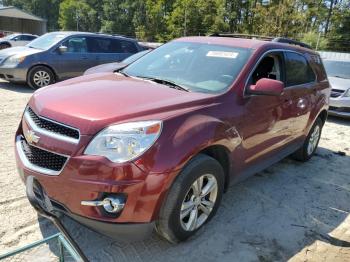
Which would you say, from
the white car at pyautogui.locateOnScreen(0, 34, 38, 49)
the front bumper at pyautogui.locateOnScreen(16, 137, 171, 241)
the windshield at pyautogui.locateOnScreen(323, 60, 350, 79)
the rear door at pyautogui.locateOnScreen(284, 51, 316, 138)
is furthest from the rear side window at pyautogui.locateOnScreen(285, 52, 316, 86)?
the white car at pyautogui.locateOnScreen(0, 34, 38, 49)

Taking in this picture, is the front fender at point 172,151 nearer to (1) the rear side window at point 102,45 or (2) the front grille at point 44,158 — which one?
(2) the front grille at point 44,158

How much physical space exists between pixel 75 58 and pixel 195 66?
6905mm

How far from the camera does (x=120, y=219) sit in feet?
8.99

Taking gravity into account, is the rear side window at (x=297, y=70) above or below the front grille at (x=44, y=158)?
above

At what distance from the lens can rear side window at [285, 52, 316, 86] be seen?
4.77m

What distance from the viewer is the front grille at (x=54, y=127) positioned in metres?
2.78

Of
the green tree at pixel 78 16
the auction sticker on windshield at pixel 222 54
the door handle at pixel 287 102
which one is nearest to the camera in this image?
the auction sticker on windshield at pixel 222 54

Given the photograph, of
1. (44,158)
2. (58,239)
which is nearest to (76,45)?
(44,158)

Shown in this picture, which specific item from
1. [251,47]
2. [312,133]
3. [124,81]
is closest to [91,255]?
[124,81]

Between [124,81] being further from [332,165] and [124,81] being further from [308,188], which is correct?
[332,165]

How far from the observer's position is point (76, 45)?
33.8 ft

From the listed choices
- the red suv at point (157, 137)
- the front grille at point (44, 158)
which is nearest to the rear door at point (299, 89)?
the red suv at point (157, 137)

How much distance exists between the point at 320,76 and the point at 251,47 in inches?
82.1

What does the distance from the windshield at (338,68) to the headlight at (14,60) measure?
811cm
